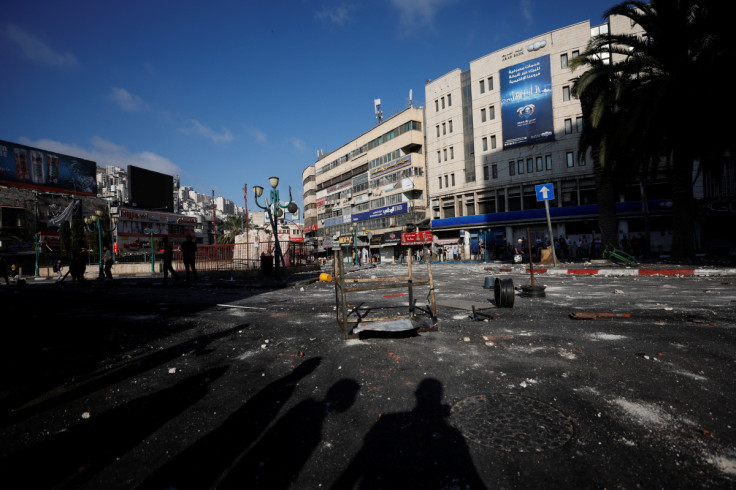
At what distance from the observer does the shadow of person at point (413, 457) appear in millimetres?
2084

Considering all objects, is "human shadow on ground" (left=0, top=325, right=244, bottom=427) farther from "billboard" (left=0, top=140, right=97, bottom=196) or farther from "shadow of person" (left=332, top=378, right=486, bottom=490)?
"billboard" (left=0, top=140, right=97, bottom=196)

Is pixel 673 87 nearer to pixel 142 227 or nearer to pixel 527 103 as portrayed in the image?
pixel 527 103

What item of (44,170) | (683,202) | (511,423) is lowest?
(511,423)

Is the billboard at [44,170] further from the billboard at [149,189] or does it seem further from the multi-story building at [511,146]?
the multi-story building at [511,146]

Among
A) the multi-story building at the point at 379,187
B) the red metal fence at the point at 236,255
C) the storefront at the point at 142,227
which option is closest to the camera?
the red metal fence at the point at 236,255

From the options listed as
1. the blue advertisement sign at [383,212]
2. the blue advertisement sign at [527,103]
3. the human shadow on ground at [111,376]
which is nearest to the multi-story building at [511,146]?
the blue advertisement sign at [527,103]

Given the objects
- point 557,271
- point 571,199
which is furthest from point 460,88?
point 557,271

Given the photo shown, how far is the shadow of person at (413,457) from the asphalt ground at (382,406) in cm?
1

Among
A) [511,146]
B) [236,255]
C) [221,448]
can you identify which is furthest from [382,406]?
[511,146]

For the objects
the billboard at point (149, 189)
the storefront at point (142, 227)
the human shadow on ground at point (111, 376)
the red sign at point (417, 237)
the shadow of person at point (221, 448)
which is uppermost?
the billboard at point (149, 189)

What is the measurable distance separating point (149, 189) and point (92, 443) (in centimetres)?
6816

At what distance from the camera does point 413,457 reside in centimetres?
231

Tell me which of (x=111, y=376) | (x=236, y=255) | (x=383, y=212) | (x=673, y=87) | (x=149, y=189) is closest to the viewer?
(x=111, y=376)

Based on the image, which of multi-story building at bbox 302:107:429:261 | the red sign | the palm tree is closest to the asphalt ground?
the palm tree
